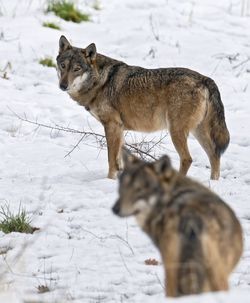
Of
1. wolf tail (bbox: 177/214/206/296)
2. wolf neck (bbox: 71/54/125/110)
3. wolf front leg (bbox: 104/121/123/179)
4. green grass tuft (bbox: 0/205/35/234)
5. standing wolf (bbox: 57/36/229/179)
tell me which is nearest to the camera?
wolf tail (bbox: 177/214/206/296)

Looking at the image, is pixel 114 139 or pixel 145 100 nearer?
pixel 145 100

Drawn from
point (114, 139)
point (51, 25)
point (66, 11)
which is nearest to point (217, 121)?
point (114, 139)

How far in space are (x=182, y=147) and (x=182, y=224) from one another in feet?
18.0

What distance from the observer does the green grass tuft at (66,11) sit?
16109 mm

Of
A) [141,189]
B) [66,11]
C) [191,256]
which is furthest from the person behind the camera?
[66,11]

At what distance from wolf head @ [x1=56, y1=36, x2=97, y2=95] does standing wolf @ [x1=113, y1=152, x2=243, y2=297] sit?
5.58 meters

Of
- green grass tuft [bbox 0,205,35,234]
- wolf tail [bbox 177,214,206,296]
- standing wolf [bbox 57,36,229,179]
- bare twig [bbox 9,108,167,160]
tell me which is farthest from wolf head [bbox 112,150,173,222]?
standing wolf [bbox 57,36,229,179]

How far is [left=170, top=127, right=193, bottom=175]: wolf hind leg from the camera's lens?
33.0 ft

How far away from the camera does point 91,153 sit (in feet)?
36.3

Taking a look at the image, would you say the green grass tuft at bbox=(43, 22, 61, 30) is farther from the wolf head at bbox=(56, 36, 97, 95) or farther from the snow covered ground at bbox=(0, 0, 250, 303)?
the wolf head at bbox=(56, 36, 97, 95)

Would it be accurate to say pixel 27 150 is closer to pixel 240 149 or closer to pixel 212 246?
pixel 240 149

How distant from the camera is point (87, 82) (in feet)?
35.4

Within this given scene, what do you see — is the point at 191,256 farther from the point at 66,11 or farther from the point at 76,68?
the point at 66,11

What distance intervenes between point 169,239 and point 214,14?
40.2 ft
